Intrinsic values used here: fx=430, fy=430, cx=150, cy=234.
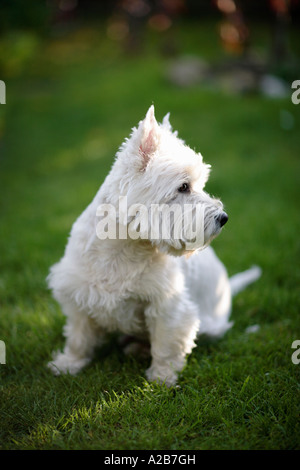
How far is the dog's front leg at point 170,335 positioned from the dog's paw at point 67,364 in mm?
475

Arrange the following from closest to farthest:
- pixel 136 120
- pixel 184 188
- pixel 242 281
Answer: pixel 184 188 → pixel 242 281 → pixel 136 120

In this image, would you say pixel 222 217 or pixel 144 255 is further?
pixel 144 255

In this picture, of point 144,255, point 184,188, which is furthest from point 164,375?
point 184,188

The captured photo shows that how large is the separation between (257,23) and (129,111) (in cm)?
1247

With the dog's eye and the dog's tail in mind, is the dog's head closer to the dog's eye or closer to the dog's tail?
the dog's eye

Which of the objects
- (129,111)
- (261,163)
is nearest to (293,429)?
(261,163)

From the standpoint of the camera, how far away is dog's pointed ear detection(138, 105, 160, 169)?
7.69 feet

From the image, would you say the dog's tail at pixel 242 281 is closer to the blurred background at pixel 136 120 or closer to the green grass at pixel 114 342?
the green grass at pixel 114 342

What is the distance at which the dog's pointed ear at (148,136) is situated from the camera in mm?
2343

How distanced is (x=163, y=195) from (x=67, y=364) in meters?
1.40

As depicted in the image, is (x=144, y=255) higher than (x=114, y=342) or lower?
higher

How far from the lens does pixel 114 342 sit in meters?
3.34

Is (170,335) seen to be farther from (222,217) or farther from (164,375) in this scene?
(222,217)
